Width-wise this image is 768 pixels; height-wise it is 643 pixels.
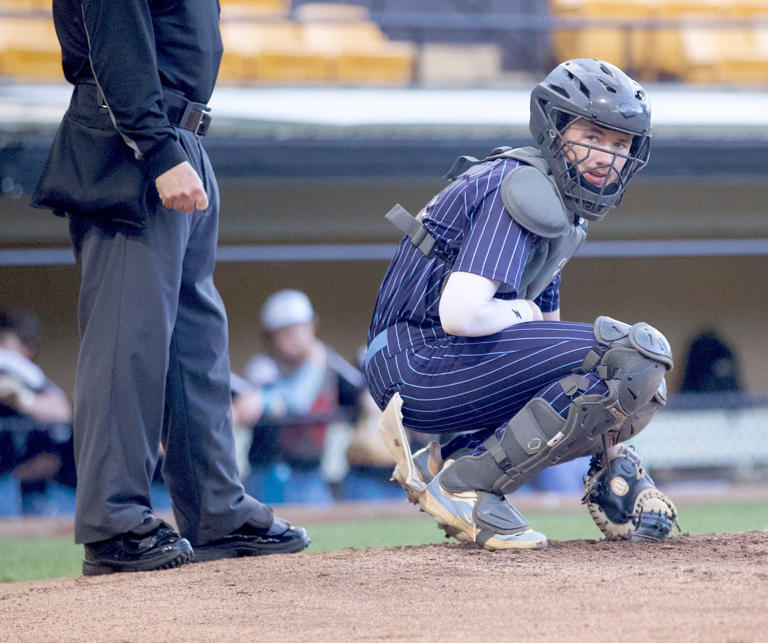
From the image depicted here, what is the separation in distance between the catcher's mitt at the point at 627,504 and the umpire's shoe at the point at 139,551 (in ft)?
3.44

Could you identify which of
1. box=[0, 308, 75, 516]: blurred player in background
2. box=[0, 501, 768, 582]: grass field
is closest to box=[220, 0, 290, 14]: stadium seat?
box=[0, 308, 75, 516]: blurred player in background

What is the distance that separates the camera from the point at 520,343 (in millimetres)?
2645

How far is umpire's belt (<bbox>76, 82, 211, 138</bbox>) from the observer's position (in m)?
2.70

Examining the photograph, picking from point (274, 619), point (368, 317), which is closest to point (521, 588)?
point (274, 619)

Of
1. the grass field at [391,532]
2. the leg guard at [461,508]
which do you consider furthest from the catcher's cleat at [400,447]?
the grass field at [391,532]

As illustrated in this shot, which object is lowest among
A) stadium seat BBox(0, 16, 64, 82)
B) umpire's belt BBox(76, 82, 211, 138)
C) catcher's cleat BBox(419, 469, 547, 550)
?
catcher's cleat BBox(419, 469, 547, 550)

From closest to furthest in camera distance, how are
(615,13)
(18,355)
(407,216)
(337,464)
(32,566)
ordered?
(407,216)
(32,566)
(18,355)
(337,464)
(615,13)

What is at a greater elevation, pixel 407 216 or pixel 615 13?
pixel 615 13

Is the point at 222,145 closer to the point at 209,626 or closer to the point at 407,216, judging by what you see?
the point at 407,216

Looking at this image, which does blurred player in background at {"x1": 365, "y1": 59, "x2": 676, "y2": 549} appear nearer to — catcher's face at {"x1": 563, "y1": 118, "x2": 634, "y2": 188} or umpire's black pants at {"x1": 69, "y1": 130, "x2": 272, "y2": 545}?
catcher's face at {"x1": 563, "y1": 118, "x2": 634, "y2": 188}

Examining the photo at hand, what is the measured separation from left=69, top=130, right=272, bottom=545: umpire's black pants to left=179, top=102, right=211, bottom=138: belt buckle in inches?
0.9

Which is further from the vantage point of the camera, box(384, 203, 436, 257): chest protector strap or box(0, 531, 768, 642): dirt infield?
box(384, 203, 436, 257): chest protector strap

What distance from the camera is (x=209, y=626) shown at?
2043 mm

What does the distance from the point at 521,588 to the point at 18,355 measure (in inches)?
192
